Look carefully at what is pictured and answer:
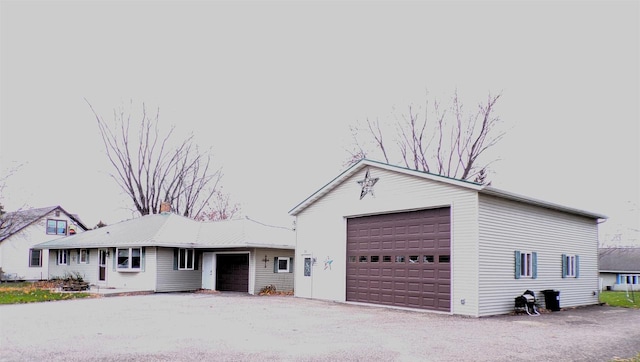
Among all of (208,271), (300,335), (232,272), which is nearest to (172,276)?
(208,271)

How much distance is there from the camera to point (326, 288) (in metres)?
21.4

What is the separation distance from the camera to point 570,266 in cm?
2005

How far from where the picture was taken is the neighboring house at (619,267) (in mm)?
50969

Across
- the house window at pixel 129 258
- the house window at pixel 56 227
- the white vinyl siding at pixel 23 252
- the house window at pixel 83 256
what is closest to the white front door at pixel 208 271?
the house window at pixel 129 258

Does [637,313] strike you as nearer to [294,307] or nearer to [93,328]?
[294,307]

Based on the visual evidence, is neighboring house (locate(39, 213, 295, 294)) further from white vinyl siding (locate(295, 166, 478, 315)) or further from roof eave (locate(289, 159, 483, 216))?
roof eave (locate(289, 159, 483, 216))

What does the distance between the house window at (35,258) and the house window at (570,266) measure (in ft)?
122

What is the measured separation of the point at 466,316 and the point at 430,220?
337cm

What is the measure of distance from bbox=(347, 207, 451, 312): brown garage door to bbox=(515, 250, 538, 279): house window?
2394 millimetres

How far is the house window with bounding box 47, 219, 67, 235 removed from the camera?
4138 centimetres

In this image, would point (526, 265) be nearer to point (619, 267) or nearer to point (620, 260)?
point (619, 267)

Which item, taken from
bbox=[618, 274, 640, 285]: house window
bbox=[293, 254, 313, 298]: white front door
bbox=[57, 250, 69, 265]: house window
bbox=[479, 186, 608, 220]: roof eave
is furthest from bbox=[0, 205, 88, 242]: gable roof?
bbox=[618, 274, 640, 285]: house window

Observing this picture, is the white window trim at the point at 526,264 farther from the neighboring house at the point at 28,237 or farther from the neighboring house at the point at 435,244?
the neighboring house at the point at 28,237

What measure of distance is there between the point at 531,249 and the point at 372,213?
18.4 ft
